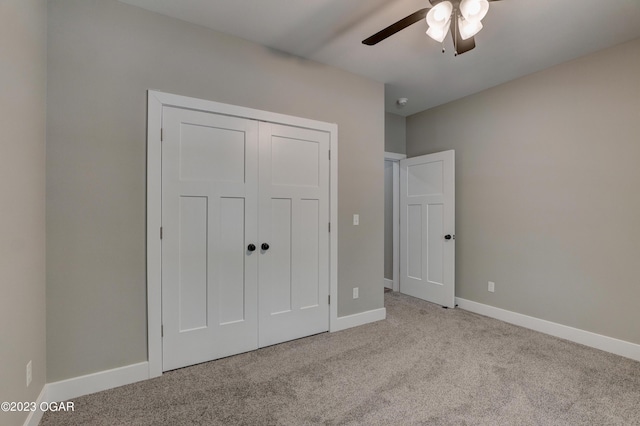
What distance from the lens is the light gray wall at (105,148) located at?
1.91 meters

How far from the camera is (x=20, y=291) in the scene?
151 cm

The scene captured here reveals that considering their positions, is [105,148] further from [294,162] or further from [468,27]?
[468,27]

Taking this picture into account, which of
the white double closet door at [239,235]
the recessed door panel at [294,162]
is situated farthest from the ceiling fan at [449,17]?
the white double closet door at [239,235]

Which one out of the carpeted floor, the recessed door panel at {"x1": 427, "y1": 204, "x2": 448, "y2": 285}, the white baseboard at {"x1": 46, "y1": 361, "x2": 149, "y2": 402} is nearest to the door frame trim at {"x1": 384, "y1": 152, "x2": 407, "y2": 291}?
the recessed door panel at {"x1": 427, "y1": 204, "x2": 448, "y2": 285}

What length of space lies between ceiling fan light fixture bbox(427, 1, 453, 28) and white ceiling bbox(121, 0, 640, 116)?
0.42 m

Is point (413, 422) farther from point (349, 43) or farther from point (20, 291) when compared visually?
point (349, 43)

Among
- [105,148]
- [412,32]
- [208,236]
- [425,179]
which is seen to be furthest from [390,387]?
[425,179]

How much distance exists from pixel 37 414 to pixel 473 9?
337 cm

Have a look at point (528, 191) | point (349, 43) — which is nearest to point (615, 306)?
point (528, 191)

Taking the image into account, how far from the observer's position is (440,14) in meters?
1.70

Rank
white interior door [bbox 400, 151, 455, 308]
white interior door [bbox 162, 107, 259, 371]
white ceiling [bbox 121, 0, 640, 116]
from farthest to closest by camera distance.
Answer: white interior door [bbox 400, 151, 455, 308] < white interior door [bbox 162, 107, 259, 371] < white ceiling [bbox 121, 0, 640, 116]

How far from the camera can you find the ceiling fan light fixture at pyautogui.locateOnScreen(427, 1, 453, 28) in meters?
1.69

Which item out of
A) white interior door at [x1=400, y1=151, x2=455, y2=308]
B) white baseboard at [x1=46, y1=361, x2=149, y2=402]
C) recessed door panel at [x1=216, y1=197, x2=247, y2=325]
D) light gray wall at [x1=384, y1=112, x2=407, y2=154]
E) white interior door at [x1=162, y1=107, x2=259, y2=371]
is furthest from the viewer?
light gray wall at [x1=384, y1=112, x2=407, y2=154]

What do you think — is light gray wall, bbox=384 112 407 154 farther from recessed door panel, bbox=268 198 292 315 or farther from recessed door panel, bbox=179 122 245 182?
recessed door panel, bbox=179 122 245 182
